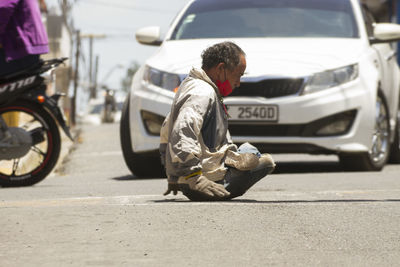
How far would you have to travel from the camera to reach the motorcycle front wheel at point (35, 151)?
777 centimetres

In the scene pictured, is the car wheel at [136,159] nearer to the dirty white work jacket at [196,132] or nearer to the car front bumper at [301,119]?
the car front bumper at [301,119]

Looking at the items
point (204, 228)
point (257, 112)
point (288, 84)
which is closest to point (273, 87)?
point (288, 84)

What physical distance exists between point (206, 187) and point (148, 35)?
378 centimetres

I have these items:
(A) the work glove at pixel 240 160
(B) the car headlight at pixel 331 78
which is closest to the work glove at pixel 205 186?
(A) the work glove at pixel 240 160

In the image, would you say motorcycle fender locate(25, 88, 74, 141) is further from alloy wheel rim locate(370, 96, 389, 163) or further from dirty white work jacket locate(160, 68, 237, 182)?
alloy wheel rim locate(370, 96, 389, 163)

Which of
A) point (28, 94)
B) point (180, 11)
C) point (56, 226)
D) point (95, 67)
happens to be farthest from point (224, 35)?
point (95, 67)

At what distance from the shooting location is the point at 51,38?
46.2m

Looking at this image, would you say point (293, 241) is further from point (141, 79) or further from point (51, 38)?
point (51, 38)

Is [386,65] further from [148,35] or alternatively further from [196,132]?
[196,132]

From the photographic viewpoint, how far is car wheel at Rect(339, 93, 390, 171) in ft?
28.5

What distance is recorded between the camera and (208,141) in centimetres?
573

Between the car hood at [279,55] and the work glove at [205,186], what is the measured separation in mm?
2556

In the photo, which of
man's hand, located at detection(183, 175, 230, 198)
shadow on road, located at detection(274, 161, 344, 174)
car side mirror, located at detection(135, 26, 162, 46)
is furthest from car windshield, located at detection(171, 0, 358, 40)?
man's hand, located at detection(183, 175, 230, 198)

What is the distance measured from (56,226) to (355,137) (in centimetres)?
399
